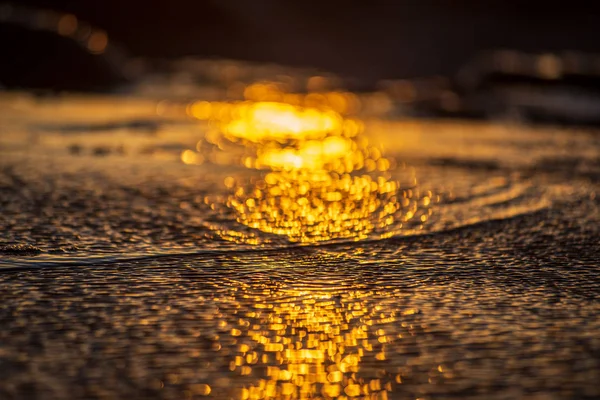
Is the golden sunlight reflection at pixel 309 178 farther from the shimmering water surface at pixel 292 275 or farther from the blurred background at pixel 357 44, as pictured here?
the blurred background at pixel 357 44

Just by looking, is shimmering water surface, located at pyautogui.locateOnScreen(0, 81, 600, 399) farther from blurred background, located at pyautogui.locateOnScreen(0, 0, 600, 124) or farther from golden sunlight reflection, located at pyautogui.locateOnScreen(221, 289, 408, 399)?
blurred background, located at pyautogui.locateOnScreen(0, 0, 600, 124)

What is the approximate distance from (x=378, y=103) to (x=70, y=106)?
4.30 metres

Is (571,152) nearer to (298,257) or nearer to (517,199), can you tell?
(517,199)

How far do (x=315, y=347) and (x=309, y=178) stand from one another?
2.83 m

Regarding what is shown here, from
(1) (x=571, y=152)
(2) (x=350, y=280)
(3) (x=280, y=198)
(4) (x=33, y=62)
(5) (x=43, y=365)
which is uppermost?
(4) (x=33, y=62)

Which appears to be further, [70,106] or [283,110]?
[283,110]

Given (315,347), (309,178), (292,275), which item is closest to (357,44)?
(309,178)

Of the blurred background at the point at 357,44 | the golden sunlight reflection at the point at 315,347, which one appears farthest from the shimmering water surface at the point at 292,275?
the blurred background at the point at 357,44

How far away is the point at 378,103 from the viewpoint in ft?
39.3

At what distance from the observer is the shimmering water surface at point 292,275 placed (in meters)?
1.87

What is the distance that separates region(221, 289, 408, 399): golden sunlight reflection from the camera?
5.90 feet

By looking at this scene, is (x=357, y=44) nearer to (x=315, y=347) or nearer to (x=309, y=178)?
(x=309, y=178)

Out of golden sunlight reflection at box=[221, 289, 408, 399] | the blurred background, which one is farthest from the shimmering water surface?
the blurred background

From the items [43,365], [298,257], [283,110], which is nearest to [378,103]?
[283,110]
